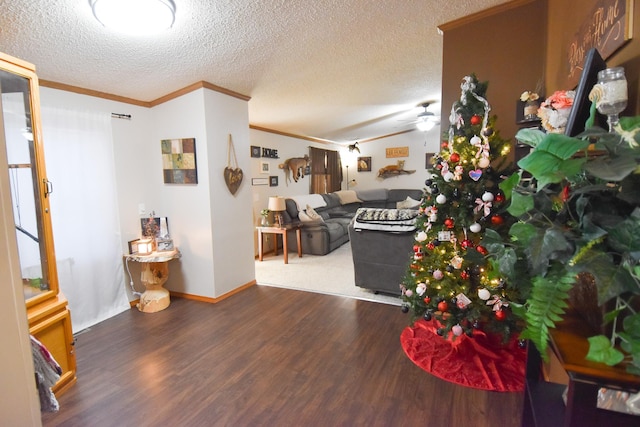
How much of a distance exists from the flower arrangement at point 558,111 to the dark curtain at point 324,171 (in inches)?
223

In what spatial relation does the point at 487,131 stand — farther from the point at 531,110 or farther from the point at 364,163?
the point at 364,163

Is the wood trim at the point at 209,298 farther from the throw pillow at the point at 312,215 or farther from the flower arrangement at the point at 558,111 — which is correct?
the flower arrangement at the point at 558,111

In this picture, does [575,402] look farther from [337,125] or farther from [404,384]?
[337,125]

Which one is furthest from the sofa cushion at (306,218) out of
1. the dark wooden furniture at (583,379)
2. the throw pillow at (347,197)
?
the dark wooden furniture at (583,379)

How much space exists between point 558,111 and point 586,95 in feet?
0.85

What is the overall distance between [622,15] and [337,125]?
4981mm

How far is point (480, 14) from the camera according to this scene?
242 cm

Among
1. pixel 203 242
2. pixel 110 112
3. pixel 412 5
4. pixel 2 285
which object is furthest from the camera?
pixel 203 242

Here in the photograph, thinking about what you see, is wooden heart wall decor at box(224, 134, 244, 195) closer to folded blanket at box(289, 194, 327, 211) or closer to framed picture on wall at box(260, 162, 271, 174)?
framed picture on wall at box(260, 162, 271, 174)

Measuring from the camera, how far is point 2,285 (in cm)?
73

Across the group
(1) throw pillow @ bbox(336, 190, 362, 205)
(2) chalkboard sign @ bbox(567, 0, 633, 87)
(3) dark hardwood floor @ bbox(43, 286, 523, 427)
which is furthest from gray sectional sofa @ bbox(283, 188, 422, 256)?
(2) chalkboard sign @ bbox(567, 0, 633, 87)

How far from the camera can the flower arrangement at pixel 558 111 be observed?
1.33 meters

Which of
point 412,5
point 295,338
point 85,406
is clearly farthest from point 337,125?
point 85,406

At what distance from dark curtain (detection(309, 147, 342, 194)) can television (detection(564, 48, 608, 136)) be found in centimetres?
593
